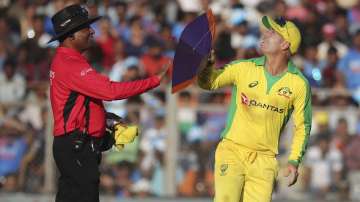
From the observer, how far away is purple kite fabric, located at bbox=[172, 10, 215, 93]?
823 cm

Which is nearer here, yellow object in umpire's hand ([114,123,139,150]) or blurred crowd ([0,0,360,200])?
yellow object in umpire's hand ([114,123,139,150])

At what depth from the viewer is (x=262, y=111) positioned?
8367mm

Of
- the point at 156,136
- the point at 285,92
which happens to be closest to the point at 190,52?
the point at 285,92

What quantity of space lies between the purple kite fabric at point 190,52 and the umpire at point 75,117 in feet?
1.64

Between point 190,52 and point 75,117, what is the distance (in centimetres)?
115

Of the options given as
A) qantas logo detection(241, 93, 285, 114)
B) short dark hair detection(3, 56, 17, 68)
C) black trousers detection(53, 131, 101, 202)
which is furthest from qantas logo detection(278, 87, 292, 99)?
short dark hair detection(3, 56, 17, 68)

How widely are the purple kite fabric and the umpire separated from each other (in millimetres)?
499

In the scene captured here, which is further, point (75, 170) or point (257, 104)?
point (257, 104)

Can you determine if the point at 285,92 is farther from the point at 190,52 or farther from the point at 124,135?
the point at 124,135

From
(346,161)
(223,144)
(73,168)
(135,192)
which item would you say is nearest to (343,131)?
(346,161)

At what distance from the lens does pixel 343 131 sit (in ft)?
43.8

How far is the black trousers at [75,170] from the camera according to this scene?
311 inches

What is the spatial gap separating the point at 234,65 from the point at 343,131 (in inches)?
206

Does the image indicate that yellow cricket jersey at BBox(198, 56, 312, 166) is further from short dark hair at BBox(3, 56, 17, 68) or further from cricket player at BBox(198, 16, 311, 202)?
short dark hair at BBox(3, 56, 17, 68)
